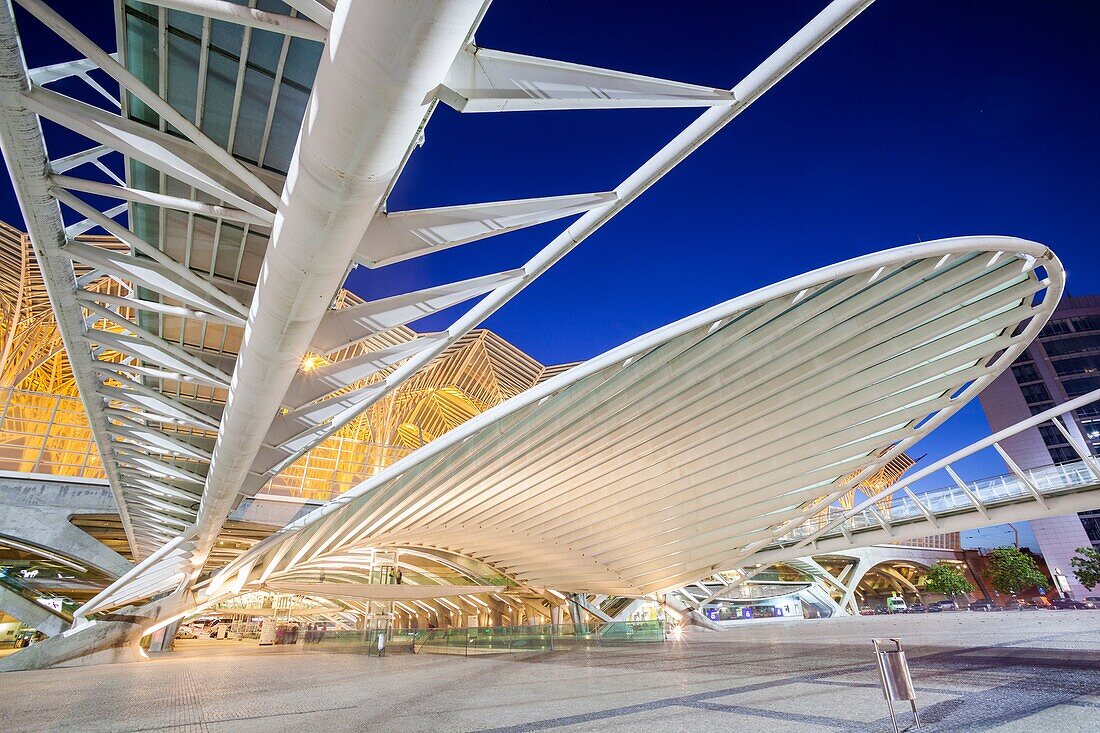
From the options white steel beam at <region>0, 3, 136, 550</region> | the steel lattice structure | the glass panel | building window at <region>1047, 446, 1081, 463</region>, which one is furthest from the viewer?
building window at <region>1047, 446, 1081, 463</region>

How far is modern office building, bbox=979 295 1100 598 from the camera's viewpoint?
192 feet

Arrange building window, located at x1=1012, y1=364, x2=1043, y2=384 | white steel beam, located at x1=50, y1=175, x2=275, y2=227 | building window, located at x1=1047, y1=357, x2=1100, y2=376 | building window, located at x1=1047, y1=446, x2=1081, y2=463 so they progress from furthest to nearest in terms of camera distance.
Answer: building window, located at x1=1012, y1=364, x2=1043, y2=384 < building window, located at x1=1047, y1=357, x2=1100, y2=376 < building window, located at x1=1047, y1=446, x2=1081, y2=463 < white steel beam, located at x1=50, y1=175, x2=275, y2=227

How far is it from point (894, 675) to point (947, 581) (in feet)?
222

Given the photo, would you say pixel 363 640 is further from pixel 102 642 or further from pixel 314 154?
pixel 314 154

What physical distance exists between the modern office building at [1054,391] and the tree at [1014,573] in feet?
11.5

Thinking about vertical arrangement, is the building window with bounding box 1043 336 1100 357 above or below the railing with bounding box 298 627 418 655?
above

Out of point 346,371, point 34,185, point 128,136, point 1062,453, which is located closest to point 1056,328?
point 1062,453

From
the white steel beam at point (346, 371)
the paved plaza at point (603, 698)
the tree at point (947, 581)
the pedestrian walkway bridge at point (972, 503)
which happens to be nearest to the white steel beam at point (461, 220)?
the white steel beam at point (346, 371)

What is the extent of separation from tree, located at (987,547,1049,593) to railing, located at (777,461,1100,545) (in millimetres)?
43760

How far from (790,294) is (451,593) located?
67.8 feet

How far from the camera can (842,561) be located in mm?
57344

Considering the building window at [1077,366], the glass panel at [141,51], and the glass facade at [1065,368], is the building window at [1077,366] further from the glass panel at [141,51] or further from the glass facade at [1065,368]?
the glass panel at [141,51]

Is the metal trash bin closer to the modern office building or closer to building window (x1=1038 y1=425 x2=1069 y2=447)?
the modern office building

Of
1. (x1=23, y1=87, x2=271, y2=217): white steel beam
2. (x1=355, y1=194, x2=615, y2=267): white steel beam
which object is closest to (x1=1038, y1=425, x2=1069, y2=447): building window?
(x1=355, y1=194, x2=615, y2=267): white steel beam
